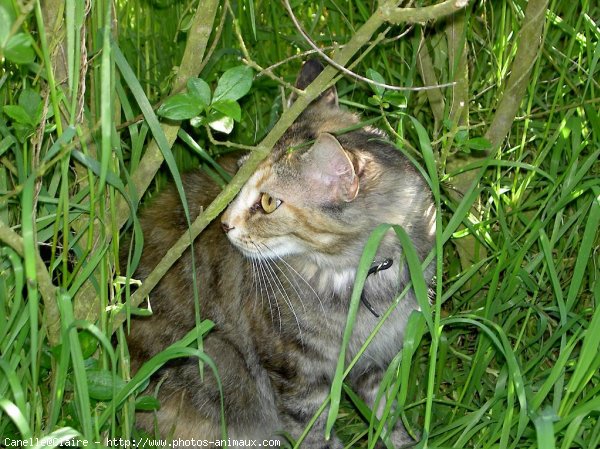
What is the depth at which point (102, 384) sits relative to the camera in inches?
79.2

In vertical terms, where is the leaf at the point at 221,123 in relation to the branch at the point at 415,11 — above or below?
below

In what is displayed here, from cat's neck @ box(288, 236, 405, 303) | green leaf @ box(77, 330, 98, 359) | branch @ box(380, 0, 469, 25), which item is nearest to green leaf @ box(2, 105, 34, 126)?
green leaf @ box(77, 330, 98, 359)

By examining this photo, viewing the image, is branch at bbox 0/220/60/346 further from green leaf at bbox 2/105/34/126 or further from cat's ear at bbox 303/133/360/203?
cat's ear at bbox 303/133/360/203

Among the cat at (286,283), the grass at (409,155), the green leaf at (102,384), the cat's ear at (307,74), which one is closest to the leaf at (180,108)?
the grass at (409,155)

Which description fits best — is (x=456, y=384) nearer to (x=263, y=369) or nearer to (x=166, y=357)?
(x=263, y=369)

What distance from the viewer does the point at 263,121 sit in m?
3.33

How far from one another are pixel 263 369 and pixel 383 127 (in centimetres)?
96

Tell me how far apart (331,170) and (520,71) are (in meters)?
0.87

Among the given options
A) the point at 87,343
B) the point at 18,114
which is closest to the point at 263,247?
the point at 87,343

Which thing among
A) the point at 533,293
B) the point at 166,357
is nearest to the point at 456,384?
the point at 533,293

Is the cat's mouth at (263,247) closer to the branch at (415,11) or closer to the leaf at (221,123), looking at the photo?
the leaf at (221,123)

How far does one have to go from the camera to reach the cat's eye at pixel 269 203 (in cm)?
238

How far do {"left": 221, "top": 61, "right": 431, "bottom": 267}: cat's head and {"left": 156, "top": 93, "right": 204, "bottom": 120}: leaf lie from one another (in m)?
0.45

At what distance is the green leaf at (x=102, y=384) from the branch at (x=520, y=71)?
1.38 metres
